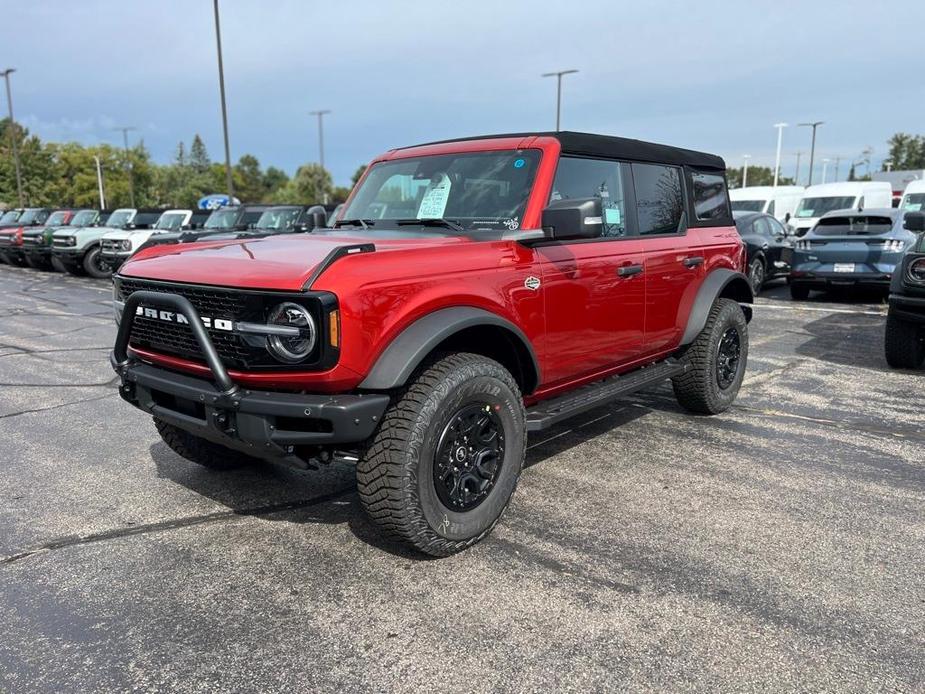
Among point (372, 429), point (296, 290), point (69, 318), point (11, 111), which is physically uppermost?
point (11, 111)

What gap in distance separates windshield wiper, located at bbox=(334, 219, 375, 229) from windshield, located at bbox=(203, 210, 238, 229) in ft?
40.4

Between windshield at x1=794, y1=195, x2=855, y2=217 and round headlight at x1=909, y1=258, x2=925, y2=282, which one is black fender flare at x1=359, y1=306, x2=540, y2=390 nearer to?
round headlight at x1=909, y1=258, x2=925, y2=282

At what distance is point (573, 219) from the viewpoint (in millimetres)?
3340

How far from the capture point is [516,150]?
13.0ft

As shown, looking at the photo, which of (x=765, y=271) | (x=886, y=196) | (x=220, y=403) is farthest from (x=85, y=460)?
(x=886, y=196)

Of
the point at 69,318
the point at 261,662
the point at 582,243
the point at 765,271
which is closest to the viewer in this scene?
the point at 261,662

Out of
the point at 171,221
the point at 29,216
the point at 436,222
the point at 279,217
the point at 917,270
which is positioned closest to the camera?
the point at 436,222

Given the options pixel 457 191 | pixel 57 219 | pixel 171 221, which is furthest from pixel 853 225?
pixel 57 219

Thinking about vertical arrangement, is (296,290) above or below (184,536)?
above

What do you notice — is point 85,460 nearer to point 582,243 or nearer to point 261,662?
point 261,662

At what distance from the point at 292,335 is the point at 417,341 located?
0.50m

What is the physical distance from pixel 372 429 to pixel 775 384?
4884 mm

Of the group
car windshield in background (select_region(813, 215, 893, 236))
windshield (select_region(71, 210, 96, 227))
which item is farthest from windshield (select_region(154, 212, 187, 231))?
car windshield in background (select_region(813, 215, 893, 236))

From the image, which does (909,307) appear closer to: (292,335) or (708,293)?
(708,293)
